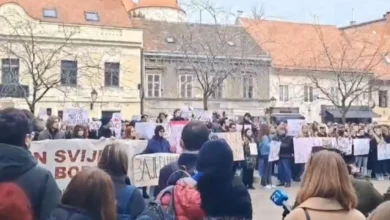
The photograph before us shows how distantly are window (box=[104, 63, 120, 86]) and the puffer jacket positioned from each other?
37.7m

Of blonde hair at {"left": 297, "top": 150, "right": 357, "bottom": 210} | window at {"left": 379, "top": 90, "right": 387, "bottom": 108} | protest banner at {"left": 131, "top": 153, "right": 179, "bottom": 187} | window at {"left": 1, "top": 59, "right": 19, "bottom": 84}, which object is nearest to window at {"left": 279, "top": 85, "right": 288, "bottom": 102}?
window at {"left": 379, "top": 90, "right": 387, "bottom": 108}

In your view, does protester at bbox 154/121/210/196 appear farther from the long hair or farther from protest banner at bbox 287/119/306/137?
protest banner at bbox 287/119/306/137

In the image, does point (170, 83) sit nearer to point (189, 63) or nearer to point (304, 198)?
point (189, 63)

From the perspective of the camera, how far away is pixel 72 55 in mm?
39375

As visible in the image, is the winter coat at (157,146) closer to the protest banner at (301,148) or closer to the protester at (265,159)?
the protester at (265,159)

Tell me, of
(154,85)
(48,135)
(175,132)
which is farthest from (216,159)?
(154,85)

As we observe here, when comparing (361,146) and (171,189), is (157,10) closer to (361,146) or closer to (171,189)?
(361,146)

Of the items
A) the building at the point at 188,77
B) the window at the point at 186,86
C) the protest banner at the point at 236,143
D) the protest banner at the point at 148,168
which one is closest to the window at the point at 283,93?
the building at the point at 188,77

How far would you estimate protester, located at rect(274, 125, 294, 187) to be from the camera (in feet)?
59.0

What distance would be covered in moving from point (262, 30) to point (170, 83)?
11.5 m

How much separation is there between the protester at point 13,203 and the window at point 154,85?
41.1m

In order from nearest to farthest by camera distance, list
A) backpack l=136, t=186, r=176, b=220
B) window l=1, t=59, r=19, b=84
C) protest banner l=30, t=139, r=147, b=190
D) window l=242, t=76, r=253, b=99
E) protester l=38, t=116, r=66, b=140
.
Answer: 1. backpack l=136, t=186, r=176, b=220
2. protest banner l=30, t=139, r=147, b=190
3. protester l=38, t=116, r=66, b=140
4. window l=1, t=59, r=19, b=84
5. window l=242, t=76, r=253, b=99

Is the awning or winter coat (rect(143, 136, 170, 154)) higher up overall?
the awning

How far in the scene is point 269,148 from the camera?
696 inches
